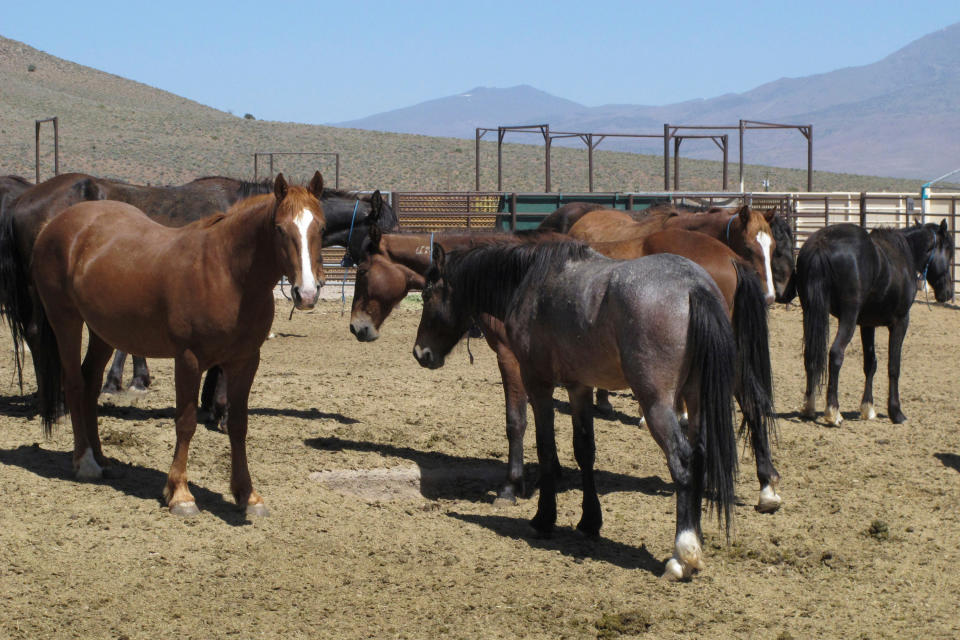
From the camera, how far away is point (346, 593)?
4434mm

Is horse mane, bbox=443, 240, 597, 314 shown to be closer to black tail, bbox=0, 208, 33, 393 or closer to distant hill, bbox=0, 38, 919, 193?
black tail, bbox=0, 208, 33, 393

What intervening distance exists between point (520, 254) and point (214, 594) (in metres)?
2.47

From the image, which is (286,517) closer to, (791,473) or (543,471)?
(543,471)

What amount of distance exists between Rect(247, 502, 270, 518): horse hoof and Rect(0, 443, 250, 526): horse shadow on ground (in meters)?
0.04

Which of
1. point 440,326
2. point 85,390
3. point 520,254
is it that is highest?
point 520,254

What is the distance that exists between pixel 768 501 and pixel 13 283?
5.62 metres

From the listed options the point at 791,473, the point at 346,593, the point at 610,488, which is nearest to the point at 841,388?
the point at 791,473

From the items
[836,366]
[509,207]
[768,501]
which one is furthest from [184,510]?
[509,207]

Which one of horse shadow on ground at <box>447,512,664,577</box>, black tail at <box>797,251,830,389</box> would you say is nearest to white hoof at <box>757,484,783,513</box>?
horse shadow on ground at <box>447,512,664,577</box>

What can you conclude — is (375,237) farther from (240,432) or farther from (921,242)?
(921,242)

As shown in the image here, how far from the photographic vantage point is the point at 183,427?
5328 millimetres

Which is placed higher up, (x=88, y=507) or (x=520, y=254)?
(x=520, y=254)

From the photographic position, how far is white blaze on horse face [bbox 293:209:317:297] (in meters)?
4.88

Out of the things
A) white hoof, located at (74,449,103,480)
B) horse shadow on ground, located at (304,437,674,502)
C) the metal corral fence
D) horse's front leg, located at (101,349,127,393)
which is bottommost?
horse shadow on ground, located at (304,437,674,502)
